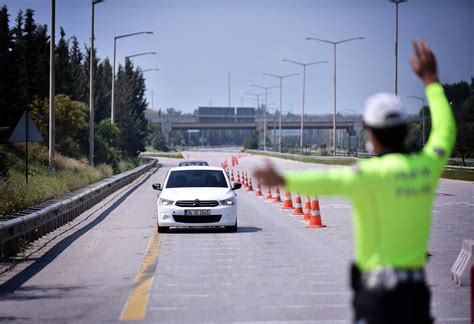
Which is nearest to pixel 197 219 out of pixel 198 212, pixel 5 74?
pixel 198 212

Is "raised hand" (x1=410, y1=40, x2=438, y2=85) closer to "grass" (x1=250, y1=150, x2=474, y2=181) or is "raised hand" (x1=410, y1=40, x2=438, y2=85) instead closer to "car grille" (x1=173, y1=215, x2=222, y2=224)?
"car grille" (x1=173, y1=215, x2=222, y2=224)

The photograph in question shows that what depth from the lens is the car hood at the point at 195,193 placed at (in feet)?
72.5

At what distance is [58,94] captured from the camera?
5594 cm

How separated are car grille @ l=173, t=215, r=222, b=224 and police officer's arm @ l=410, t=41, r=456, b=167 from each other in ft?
52.4

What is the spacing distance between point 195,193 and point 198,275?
26.6 feet

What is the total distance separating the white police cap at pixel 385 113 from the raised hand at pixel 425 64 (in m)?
0.54

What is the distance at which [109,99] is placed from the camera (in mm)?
88062

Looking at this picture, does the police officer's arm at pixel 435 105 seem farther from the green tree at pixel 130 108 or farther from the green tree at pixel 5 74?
the green tree at pixel 130 108

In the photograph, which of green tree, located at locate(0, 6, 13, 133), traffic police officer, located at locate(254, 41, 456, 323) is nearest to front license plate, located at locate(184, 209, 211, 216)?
traffic police officer, located at locate(254, 41, 456, 323)

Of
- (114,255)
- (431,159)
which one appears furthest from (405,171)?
(114,255)

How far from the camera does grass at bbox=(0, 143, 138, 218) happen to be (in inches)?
904

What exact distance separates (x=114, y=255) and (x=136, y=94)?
3280 inches

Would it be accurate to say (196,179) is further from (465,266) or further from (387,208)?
(387,208)

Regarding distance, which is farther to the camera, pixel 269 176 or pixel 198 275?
pixel 198 275
